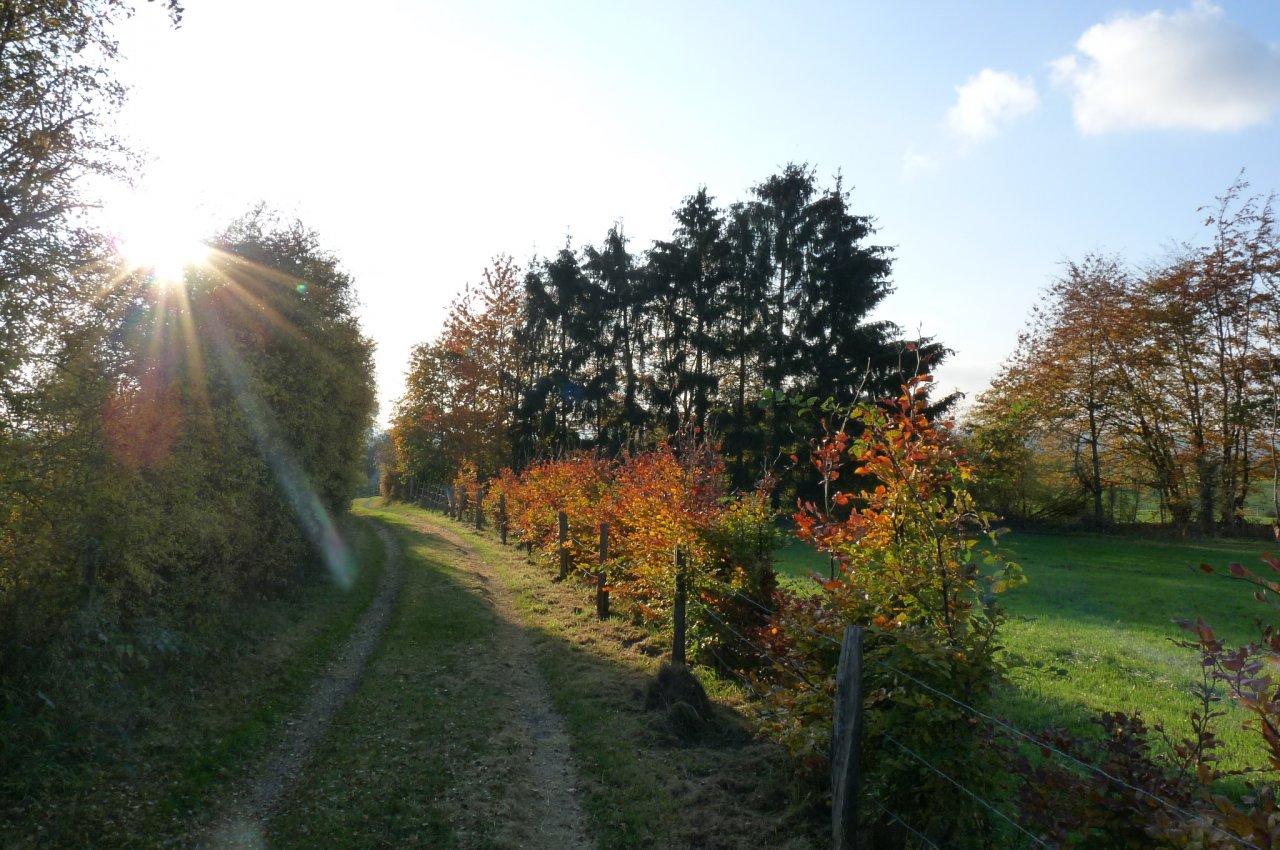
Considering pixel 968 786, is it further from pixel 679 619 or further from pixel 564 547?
pixel 564 547

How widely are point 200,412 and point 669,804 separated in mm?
8577

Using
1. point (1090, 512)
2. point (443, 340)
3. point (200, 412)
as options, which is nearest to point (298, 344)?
point (200, 412)

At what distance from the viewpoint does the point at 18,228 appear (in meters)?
6.45

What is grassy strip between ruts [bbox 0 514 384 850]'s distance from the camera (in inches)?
206

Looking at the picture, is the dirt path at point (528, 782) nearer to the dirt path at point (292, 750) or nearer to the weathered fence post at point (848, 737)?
the dirt path at point (292, 750)

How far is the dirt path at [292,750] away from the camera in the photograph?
5457 millimetres

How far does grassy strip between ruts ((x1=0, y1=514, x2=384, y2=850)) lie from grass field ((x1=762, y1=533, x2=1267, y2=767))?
622 centimetres

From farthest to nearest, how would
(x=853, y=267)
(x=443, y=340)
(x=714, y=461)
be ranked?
1. (x=443, y=340)
2. (x=853, y=267)
3. (x=714, y=461)

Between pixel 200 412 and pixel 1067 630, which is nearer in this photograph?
pixel 200 412

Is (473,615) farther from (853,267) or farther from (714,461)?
(853,267)

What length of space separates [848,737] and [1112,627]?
11627 mm

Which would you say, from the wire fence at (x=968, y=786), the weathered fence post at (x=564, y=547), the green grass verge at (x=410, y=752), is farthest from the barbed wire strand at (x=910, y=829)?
the weathered fence post at (x=564, y=547)

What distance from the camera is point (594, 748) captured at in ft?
23.4

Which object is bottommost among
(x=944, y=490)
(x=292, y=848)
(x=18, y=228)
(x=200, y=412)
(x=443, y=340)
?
(x=292, y=848)
